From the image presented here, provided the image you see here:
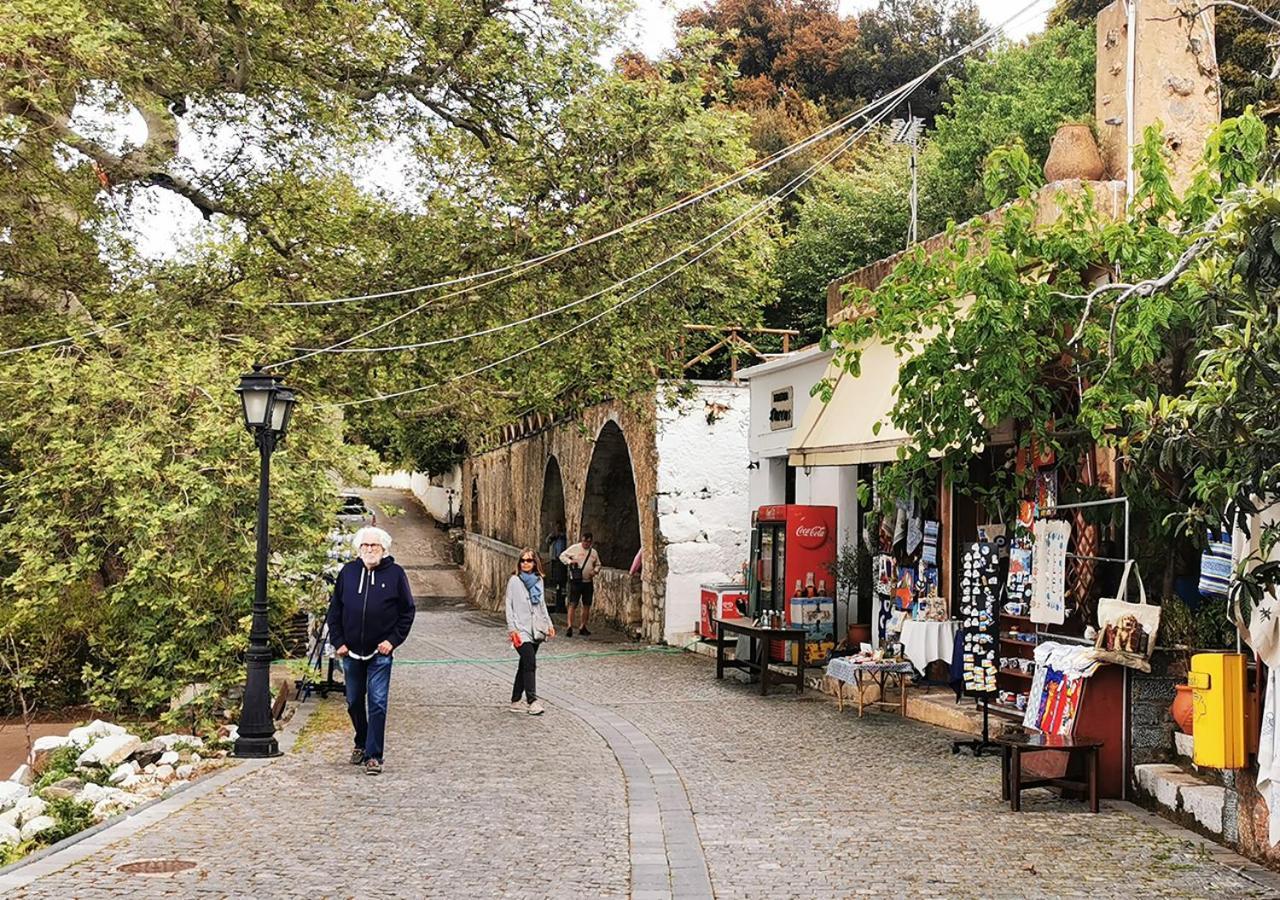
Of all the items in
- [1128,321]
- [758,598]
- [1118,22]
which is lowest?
[758,598]

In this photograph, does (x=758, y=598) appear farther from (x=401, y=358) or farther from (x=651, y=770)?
(x=651, y=770)

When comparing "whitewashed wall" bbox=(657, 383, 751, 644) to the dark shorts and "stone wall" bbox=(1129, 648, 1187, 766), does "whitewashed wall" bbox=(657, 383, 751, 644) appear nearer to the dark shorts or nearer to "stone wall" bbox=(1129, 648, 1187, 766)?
the dark shorts

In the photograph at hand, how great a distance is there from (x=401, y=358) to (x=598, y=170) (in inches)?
138

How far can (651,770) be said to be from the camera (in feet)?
33.4

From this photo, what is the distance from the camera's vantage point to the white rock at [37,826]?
8.92 metres

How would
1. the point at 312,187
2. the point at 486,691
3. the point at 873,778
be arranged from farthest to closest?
the point at 312,187
the point at 486,691
the point at 873,778

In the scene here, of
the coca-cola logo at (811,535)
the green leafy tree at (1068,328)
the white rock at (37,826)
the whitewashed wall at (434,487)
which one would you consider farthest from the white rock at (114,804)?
the whitewashed wall at (434,487)

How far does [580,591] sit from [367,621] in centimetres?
1363

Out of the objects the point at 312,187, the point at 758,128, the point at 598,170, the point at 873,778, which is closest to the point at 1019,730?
the point at 873,778

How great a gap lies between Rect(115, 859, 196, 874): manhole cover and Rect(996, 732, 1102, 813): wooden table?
193 inches

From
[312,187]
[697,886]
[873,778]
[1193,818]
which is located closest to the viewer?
[697,886]

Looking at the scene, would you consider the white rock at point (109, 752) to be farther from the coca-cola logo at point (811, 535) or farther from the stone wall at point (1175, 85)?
the stone wall at point (1175, 85)

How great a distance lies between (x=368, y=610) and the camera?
32.6 ft

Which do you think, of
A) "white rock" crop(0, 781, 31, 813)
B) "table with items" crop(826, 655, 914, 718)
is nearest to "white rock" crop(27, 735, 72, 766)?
"white rock" crop(0, 781, 31, 813)
